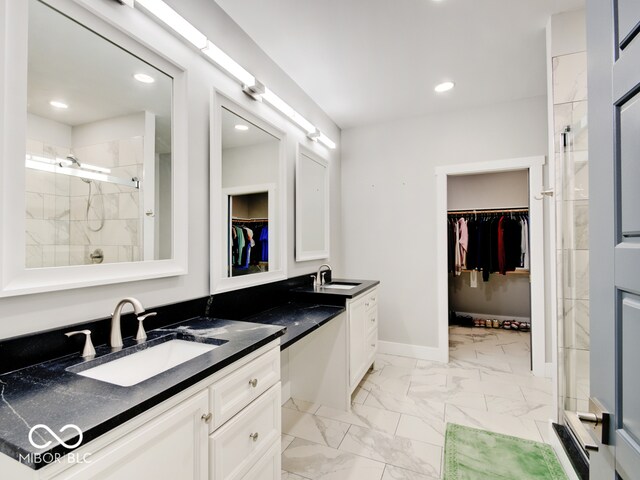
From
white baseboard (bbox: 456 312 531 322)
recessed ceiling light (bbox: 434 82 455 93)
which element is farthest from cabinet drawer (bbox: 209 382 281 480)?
white baseboard (bbox: 456 312 531 322)

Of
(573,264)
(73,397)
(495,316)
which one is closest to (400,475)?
(573,264)

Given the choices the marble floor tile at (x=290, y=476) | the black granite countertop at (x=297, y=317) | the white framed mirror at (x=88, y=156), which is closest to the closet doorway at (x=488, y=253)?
the black granite countertop at (x=297, y=317)

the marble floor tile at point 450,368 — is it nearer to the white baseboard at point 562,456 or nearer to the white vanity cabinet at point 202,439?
the white baseboard at point 562,456

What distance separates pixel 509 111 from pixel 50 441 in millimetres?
3918

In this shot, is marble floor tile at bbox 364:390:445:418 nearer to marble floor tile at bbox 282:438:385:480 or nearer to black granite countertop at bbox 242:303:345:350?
marble floor tile at bbox 282:438:385:480

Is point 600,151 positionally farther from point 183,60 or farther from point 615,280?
point 183,60

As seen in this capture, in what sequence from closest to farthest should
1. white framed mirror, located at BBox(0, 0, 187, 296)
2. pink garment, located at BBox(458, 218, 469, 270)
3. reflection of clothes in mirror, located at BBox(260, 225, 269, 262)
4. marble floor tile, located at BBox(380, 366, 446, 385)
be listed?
white framed mirror, located at BBox(0, 0, 187, 296)
reflection of clothes in mirror, located at BBox(260, 225, 269, 262)
marble floor tile, located at BBox(380, 366, 446, 385)
pink garment, located at BBox(458, 218, 469, 270)

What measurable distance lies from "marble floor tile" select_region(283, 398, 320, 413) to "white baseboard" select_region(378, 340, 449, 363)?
54.4 inches

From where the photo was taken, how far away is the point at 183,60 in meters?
1.62

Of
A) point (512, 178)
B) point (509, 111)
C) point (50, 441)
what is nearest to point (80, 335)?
point (50, 441)

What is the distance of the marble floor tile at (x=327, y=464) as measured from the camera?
174cm

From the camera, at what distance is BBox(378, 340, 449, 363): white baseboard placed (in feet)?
11.0

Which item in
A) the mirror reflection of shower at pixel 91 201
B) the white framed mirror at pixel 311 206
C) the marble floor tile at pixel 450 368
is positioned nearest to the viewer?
the mirror reflection of shower at pixel 91 201

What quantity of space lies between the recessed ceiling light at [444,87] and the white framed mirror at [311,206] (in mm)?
1276
